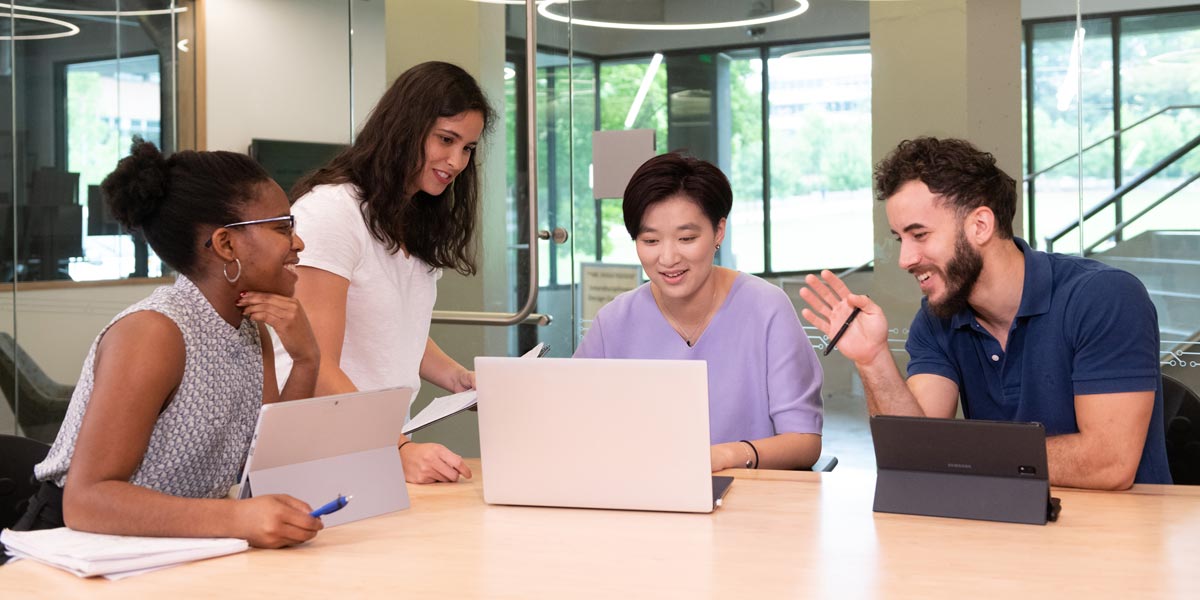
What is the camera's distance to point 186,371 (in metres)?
1.74

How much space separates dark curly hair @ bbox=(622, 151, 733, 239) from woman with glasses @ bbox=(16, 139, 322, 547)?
0.86 metres

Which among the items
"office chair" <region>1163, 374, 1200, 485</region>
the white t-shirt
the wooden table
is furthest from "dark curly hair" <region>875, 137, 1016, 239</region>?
the white t-shirt

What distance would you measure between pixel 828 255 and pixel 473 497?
98.1 inches

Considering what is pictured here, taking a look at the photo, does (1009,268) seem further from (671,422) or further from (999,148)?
(999,148)

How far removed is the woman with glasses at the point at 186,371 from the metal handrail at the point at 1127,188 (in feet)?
9.62

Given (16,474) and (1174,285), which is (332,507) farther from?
(1174,285)

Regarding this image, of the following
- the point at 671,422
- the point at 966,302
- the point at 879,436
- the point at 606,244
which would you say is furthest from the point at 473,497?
the point at 606,244

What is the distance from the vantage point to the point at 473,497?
2.04m

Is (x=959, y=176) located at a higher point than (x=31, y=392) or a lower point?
higher

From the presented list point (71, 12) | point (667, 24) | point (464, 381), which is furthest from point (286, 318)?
point (71, 12)

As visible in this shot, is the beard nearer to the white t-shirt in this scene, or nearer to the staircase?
the white t-shirt

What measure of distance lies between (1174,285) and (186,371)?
338 centimetres

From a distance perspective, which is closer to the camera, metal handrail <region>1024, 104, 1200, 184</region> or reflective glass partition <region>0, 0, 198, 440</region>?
metal handrail <region>1024, 104, 1200, 184</region>

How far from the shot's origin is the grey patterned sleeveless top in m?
1.71
